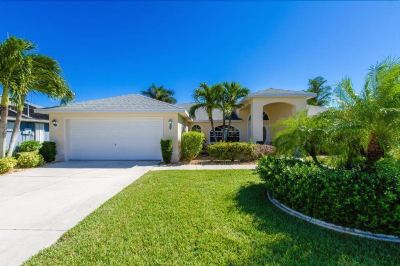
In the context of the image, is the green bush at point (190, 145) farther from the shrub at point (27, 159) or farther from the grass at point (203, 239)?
the shrub at point (27, 159)

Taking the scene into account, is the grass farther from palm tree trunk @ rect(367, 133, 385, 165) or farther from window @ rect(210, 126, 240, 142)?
window @ rect(210, 126, 240, 142)

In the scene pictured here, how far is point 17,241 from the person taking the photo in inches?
148

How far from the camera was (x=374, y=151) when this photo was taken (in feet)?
16.9

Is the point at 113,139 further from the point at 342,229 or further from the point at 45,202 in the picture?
the point at 342,229

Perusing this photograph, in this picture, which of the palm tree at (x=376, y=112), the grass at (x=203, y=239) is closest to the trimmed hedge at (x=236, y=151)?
Result: the grass at (x=203, y=239)

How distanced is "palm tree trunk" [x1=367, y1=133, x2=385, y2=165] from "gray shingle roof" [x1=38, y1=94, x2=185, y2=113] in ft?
32.0

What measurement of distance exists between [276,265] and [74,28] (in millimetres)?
16595

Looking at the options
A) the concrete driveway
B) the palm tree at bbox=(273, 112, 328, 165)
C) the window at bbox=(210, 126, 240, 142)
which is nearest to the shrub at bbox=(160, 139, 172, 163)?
the concrete driveway

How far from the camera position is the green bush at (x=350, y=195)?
3.69 metres

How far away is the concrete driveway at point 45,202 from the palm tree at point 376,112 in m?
6.55

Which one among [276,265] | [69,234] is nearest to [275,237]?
[276,265]

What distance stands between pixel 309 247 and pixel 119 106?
41.9 feet

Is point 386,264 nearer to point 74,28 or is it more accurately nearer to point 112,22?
point 112,22

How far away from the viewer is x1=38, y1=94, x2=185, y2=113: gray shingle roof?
13.1 meters
